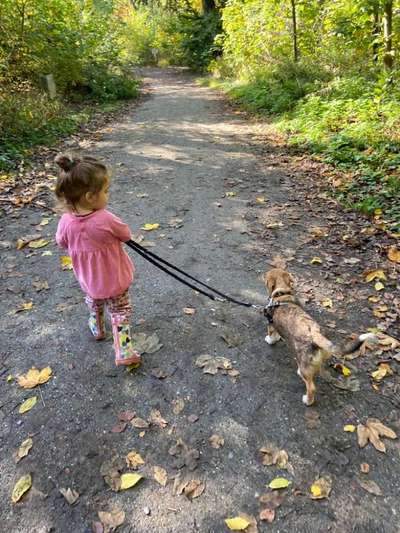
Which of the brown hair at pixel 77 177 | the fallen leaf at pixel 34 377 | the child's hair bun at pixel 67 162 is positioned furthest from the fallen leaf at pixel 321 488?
the child's hair bun at pixel 67 162

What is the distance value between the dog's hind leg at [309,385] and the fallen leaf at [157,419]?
1.01m

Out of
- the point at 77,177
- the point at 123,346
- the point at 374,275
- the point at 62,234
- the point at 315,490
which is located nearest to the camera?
the point at 315,490

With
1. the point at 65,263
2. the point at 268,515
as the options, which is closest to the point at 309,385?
the point at 268,515

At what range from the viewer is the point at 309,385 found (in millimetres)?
2699

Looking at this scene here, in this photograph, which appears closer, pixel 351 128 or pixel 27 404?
pixel 27 404

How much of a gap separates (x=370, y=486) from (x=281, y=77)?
1213 cm

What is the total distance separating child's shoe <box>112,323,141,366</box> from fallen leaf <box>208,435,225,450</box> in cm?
87

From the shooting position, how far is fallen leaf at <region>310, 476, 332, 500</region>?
223 cm

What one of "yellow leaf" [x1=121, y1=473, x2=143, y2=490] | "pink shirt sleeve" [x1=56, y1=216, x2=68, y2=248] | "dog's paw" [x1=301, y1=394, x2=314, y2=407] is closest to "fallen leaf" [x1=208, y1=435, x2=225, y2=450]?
"yellow leaf" [x1=121, y1=473, x2=143, y2=490]

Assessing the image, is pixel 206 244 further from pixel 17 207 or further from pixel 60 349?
pixel 17 207

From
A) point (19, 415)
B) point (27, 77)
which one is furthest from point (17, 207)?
point (27, 77)

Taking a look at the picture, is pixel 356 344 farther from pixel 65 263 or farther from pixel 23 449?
pixel 65 263

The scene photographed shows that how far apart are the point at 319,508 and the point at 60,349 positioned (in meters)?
2.29

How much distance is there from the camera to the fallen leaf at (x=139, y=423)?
2.67 m
